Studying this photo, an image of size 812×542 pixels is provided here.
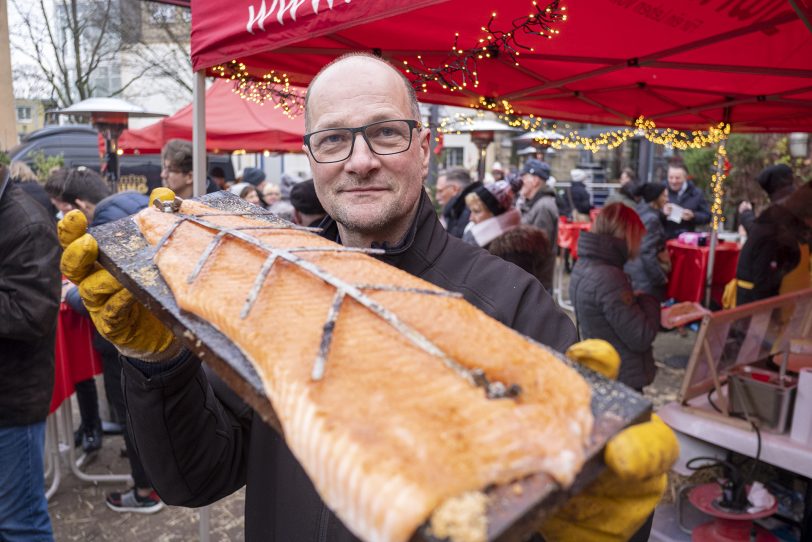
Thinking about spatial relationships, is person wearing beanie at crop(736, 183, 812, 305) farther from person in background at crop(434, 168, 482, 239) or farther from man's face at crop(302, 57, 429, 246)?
man's face at crop(302, 57, 429, 246)

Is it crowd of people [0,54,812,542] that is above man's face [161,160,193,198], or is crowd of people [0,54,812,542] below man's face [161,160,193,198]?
below

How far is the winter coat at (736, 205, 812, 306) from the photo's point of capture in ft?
→ 18.6

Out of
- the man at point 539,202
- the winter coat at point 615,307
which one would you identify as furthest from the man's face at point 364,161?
the man at point 539,202

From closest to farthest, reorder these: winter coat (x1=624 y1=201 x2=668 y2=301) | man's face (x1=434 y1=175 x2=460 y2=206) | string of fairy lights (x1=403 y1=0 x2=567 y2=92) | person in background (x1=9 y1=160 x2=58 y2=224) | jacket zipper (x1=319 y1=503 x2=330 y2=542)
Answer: jacket zipper (x1=319 y1=503 x2=330 y2=542) < string of fairy lights (x1=403 y1=0 x2=567 y2=92) < person in background (x1=9 y1=160 x2=58 y2=224) < winter coat (x1=624 y1=201 x2=668 y2=301) < man's face (x1=434 y1=175 x2=460 y2=206)

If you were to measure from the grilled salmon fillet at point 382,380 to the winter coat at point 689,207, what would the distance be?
9312 millimetres

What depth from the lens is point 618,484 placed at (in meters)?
0.93

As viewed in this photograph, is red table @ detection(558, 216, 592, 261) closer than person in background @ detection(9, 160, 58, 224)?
No

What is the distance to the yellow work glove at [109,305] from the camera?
4.99ft

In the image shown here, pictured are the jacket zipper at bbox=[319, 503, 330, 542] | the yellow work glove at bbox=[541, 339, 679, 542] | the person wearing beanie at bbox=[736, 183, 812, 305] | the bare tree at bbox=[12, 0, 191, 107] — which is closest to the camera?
the yellow work glove at bbox=[541, 339, 679, 542]

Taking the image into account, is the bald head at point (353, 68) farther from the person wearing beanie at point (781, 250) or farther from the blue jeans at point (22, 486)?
the person wearing beanie at point (781, 250)

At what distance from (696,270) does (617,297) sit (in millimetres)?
5148

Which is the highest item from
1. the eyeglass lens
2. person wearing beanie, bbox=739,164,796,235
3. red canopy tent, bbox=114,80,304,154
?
red canopy tent, bbox=114,80,304,154

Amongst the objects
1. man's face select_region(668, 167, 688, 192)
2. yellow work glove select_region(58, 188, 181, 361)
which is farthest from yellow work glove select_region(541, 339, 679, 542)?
man's face select_region(668, 167, 688, 192)

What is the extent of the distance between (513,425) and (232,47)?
9.33 feet
